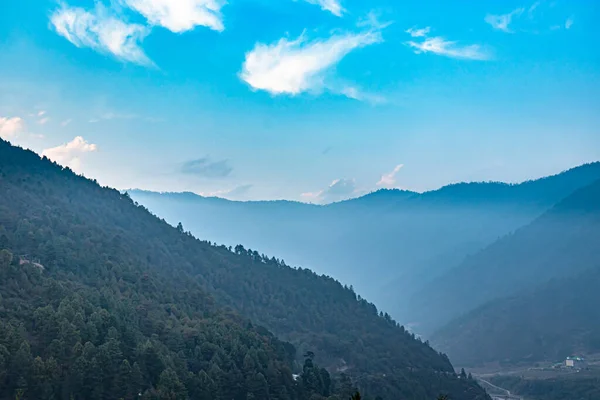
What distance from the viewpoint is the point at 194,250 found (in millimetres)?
191125

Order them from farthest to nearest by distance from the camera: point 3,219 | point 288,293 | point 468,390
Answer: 1. point 288,293
2. point 468,390
3. point 3,219

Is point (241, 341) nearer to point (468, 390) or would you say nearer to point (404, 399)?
point (404, 399)

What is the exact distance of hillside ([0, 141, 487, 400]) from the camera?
82625mm

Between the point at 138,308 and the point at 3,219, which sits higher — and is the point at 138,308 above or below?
below

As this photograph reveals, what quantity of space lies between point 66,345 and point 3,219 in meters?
53.5

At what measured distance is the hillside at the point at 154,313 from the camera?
3253 inches

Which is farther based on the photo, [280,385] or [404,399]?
[404,399]

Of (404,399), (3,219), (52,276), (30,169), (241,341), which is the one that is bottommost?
(404,399)

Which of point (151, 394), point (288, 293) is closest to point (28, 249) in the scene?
point (151, 394)

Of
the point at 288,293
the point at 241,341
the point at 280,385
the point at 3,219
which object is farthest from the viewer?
the point at 288,293

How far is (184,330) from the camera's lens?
107188mm

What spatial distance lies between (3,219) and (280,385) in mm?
65459

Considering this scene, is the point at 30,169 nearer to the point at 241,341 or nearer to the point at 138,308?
the point at 138,308

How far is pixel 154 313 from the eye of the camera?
11019 cm
